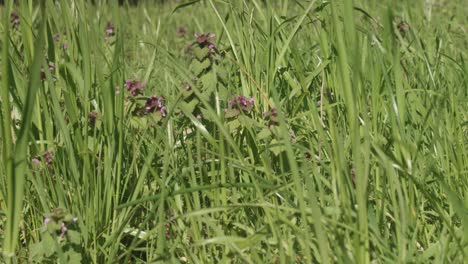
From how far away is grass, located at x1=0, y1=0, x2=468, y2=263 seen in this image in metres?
1.43

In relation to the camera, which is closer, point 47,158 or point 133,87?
point 47,158

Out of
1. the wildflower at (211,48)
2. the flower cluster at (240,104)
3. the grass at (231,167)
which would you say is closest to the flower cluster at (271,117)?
the grass at (231,167)

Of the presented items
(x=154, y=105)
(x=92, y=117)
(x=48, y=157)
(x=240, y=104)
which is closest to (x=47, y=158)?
(x=48, y=157)

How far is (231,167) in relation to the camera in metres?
1.67

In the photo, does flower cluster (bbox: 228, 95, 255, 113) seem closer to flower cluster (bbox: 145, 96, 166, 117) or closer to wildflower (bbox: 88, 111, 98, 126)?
flower cluster (bbox: 145, 96, 166, 117)

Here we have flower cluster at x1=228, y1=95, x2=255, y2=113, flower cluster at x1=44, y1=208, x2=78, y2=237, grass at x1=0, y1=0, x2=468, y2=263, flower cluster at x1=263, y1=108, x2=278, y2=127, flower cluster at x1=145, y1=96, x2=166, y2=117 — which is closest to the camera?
grass at x1=0, y1=0, x2=468, y2=263

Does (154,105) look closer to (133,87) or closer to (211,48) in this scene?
(133,87)

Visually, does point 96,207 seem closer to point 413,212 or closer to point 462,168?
point 413,212

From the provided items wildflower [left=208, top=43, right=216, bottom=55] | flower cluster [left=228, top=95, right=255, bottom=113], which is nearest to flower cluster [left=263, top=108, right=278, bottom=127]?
flower cluster [left=228, top=95, right=255, bottom=113]

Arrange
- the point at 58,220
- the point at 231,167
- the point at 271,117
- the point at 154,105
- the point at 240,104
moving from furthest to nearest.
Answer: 1. the point at 154,105
2. the point at 240,104
3. the point at 271,117
4. the point at 231,167
5. the point at 58,220

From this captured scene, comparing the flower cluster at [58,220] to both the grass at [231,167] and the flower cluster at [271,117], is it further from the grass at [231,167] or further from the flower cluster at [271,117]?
the flower cluster at [271,117]

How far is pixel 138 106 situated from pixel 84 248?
0.58 metres

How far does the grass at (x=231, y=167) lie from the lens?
4.69ft

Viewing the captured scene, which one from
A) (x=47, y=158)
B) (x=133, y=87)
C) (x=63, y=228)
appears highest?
(x=133, y=87)
